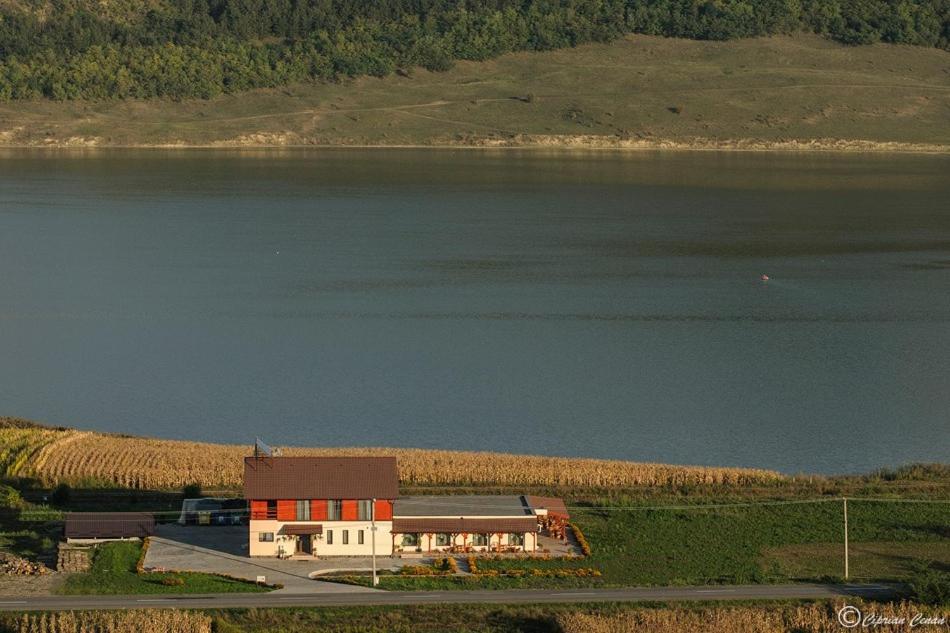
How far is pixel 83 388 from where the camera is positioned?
2000 inches

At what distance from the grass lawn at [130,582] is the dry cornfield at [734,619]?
20.1 feet

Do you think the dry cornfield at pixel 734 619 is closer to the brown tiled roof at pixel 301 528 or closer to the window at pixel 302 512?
the brown tiled roof at pixel 301 528

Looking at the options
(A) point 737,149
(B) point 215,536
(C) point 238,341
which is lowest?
(A) point 737,149

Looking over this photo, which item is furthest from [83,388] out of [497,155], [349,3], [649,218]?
[349,3]

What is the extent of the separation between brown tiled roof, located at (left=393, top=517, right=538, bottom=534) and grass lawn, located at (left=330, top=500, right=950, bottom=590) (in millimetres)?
993

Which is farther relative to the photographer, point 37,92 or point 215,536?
point 37,92

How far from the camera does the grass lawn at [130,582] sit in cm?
3059

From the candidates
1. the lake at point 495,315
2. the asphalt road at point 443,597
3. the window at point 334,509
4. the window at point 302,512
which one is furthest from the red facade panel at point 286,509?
the lake at point 495,315

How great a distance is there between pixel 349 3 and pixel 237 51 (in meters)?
20.1

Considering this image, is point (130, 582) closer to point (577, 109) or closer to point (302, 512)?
point (302, 512)

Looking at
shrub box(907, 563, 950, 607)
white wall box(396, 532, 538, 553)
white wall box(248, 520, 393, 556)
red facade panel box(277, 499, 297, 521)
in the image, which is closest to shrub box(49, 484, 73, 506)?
white wall box(248, 520, 393, 556)

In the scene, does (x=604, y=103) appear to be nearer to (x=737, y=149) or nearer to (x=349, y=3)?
(x=737, y=149)

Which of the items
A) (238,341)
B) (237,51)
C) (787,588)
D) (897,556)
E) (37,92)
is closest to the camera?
(787,588)

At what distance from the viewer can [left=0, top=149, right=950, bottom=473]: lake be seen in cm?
4644
